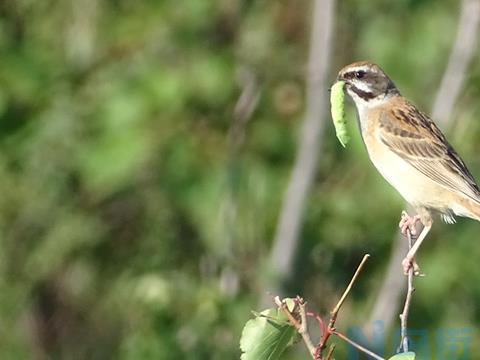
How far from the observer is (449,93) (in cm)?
739

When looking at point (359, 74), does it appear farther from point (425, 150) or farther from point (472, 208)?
point (472, 208)

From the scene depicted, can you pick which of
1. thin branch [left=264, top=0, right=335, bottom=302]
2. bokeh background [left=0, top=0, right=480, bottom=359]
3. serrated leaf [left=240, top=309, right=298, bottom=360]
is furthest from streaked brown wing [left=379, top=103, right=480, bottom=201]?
serrated leaf [left=240, top=309, right=298, bottom=360]

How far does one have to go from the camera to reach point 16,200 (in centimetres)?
857

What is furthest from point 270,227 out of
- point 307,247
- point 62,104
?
point 62,104

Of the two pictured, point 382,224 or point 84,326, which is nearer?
point 382,224

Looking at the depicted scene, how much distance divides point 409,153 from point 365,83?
1.13 ft

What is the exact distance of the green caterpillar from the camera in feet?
13.5

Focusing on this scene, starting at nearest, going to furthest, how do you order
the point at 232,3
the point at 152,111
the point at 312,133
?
the point at 312,133, the point at 152,111, the point at 232,3

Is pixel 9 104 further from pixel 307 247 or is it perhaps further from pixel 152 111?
pixel 307 247

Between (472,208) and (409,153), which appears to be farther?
(409,153)

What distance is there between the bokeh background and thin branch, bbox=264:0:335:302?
0.07m

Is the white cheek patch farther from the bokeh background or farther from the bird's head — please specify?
the bokeh background

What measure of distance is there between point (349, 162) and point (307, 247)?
2.76 ft

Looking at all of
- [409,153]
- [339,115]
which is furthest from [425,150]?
[339,115]
